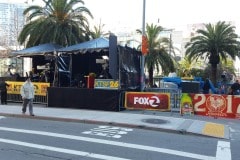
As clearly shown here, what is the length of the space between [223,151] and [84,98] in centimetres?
942

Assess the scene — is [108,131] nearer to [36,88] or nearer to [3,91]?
[36,88]

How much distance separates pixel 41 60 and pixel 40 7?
5111 mm

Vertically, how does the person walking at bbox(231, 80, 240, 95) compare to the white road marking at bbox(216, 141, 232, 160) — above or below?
above

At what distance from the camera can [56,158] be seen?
8281mm

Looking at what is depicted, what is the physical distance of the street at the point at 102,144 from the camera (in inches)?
346

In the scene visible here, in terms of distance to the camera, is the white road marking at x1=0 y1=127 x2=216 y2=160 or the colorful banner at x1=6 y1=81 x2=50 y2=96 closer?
the white road marking at x1=0 y1=127 x2=216 y2=160

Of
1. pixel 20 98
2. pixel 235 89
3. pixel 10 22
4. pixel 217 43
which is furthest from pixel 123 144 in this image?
pixel 10 22

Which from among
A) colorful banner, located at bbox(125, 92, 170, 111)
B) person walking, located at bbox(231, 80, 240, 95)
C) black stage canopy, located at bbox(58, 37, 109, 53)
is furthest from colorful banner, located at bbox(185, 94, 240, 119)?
person walking, located at bbox(231, 80, 240, 95)

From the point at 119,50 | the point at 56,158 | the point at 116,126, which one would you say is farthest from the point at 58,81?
the point at 56,158

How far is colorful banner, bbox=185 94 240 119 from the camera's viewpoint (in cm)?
1659

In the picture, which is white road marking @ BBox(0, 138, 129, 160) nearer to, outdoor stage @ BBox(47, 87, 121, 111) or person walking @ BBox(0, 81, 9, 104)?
outdoor stage @ BBox(47, 87, 121, 111)

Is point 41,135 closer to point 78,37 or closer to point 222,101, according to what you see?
point 222,101

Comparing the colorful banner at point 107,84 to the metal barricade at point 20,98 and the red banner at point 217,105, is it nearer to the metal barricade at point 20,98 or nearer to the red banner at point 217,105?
the metal barricade at point 20,98

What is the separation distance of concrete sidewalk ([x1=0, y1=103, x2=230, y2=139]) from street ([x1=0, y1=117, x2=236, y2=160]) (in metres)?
0.49
